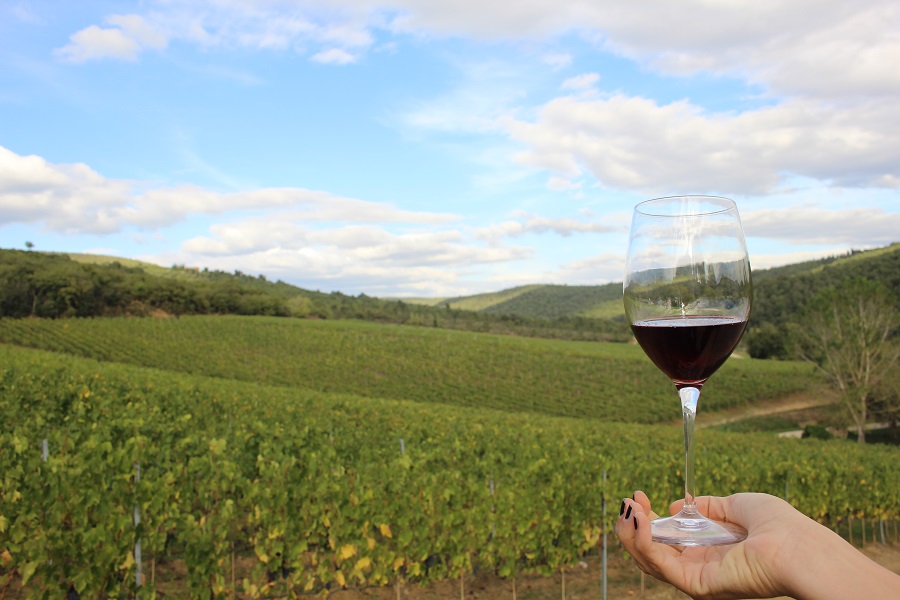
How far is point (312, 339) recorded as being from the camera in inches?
2064

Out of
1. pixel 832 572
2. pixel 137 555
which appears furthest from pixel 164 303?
pixel 832 572

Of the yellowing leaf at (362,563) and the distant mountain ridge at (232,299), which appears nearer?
the yellowing leaf at (362,563)

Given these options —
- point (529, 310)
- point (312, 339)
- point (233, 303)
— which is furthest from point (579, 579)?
point (529, 310)

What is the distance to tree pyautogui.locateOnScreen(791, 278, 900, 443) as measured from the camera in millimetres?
33531

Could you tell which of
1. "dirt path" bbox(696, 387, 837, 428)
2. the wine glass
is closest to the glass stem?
the wine glass

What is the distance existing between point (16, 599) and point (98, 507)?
2206 mm

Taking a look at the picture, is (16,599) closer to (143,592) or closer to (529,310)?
(143,592)

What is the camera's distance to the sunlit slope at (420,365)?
138 feet

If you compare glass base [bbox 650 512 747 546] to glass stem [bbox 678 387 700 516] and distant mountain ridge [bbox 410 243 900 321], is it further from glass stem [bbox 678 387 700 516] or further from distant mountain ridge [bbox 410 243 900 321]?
distant mountain ridge [bbox 410 243 900 321]

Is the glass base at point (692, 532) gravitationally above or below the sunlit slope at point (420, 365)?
above

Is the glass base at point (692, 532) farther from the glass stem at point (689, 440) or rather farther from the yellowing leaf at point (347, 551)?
the yellowing leaf at point (347, 551)

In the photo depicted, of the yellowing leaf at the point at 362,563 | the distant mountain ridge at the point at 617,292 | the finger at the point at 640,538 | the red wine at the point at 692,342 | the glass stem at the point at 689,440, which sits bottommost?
the yellowing leaf at the point at 362,563

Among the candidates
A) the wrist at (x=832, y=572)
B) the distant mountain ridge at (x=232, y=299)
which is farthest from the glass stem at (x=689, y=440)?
the distant mountain ridge at (x=232, y=299)

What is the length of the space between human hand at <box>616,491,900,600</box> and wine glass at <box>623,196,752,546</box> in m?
0.06
